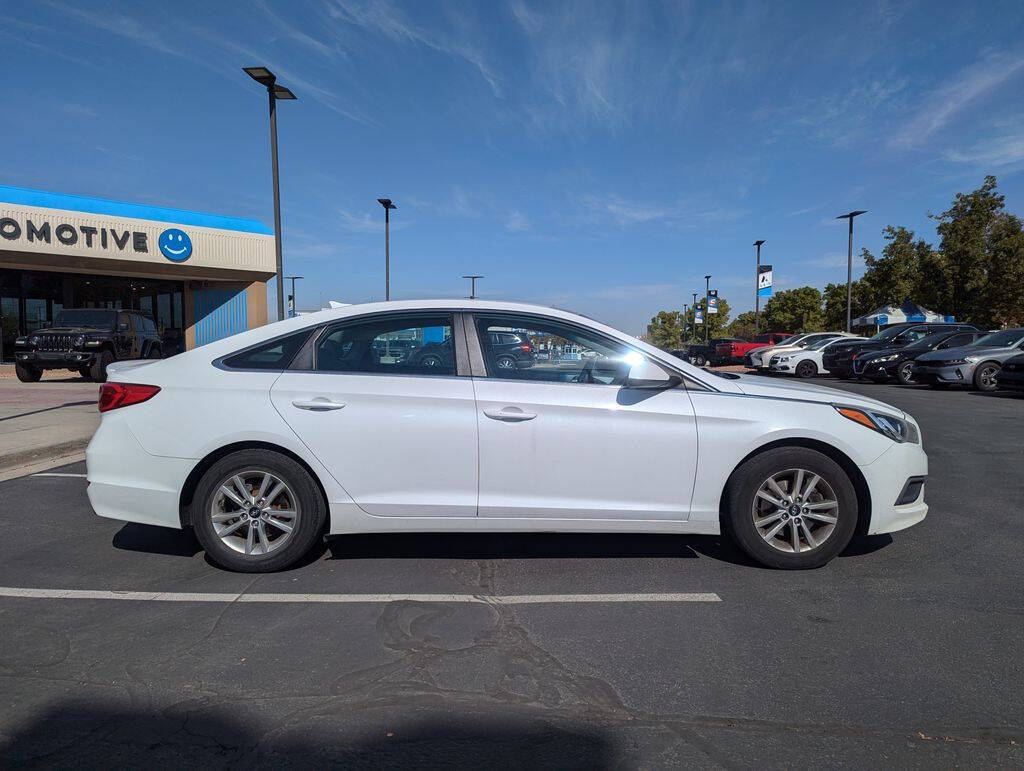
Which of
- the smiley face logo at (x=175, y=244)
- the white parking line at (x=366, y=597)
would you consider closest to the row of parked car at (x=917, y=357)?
the white parking line at (x=366, y=597)

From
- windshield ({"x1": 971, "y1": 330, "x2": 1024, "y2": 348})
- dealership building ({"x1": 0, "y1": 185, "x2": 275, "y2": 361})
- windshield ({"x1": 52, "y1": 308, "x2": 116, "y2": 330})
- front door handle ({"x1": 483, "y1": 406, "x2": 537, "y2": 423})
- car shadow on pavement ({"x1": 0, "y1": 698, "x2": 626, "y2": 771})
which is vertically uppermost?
dealership building ({"x1": 0, "y1": 185, "x2": 275, "y2": 361})

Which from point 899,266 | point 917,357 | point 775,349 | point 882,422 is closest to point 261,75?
point 882,422

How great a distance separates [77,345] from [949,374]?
20307 mm

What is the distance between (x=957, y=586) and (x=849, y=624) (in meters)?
0.99

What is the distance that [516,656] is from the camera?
3.04m

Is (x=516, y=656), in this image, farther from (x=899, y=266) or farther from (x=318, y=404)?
(x=899, y=266)

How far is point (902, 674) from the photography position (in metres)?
2.88

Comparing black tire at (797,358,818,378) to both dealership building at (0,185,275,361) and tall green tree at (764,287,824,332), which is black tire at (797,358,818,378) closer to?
dealership building at (0,185,275,361)

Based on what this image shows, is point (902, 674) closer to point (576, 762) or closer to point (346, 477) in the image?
point (576, 762)

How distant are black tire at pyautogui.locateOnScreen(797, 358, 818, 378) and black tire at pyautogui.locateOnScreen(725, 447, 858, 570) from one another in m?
20.9

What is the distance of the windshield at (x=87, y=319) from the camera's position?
54.4 feet

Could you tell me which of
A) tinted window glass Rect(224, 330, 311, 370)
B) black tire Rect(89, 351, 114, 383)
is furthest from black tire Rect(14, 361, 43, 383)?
tinted window glass Rect(224, 330, 311, 370)

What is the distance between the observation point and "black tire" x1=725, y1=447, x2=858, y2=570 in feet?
13.2

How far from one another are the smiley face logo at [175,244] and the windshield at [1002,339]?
84.3 feet
